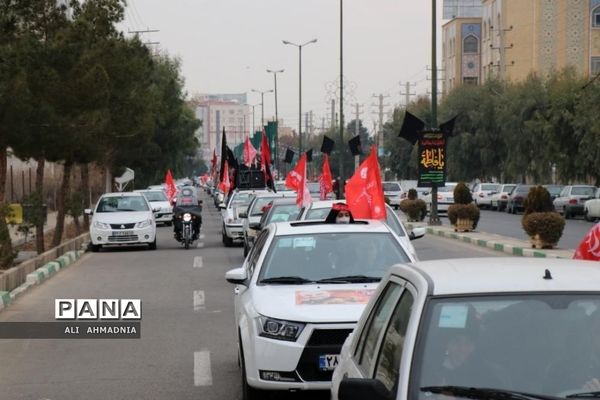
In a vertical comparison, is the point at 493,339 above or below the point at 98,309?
above

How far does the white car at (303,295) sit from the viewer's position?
28.0 feet

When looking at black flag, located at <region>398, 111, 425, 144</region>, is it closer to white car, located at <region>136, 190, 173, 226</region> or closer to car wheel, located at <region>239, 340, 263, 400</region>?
white car, located at <region>136, 190, 173, 226</region>

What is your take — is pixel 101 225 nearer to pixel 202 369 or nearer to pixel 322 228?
pixel 202 369

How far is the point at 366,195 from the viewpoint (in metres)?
19.0

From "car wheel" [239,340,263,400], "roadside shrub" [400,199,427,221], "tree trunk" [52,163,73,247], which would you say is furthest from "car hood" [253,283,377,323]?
"roadside shrub" [400,199,427,221]

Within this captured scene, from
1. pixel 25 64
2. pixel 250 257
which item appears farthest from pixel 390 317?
pixel 25 64

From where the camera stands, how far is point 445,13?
129 m

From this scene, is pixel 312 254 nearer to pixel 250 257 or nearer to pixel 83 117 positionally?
pixel 250 257

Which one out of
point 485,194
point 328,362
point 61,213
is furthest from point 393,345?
point 485,194

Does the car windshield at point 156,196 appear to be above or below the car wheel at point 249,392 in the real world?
above

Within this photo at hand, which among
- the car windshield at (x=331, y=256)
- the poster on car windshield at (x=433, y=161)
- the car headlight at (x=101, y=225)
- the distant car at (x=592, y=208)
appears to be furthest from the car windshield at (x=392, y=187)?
the car windshield at (x=331, y=256)

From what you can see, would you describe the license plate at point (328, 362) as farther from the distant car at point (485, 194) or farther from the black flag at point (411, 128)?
the distant car at point (485, 194)

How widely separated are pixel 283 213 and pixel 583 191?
96.9ft

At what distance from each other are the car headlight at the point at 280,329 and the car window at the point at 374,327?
2611 millimetres
